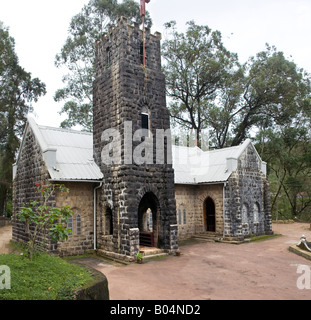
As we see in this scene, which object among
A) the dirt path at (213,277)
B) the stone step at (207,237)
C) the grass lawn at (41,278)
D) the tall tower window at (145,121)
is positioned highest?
the tall tower window at (145,121)

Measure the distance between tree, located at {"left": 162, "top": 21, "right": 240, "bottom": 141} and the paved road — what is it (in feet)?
54.0

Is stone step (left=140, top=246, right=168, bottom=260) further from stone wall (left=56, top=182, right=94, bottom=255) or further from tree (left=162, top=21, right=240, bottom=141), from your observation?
tree (left=162, top=21, right=240, bottom=141)

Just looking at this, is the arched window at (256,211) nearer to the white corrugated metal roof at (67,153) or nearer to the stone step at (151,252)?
the stone step at (151,252)

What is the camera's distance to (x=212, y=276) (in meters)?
10.5

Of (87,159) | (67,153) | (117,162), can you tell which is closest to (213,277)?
(117,162)

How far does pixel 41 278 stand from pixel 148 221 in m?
10.3

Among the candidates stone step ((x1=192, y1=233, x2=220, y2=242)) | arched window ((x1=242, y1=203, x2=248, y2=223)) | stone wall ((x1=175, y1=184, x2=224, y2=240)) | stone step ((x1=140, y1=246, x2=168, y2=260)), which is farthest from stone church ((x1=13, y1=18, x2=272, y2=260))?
arched window ((x1=242, y1=203, x2=248, y2=223))

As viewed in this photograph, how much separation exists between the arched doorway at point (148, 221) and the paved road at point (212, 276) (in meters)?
1.55

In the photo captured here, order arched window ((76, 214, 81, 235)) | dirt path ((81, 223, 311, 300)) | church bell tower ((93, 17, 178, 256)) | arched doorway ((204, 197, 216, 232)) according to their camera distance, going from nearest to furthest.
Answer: dirt path ((81, 223, 311, 300))
church bell tower ((93, 17, 178, 256))
arched window ((76, 214, 81, 235))
arched doorway ((204, 197, 216, 232))

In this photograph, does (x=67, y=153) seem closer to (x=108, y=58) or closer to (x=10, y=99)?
(x=108, y=58)

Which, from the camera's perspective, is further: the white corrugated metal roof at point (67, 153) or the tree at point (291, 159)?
the tree at point (291, 159)

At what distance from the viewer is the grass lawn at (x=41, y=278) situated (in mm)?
5627

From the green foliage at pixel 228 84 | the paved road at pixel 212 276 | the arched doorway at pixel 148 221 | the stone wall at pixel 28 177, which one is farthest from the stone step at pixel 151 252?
the green foliage at pixel 228 84

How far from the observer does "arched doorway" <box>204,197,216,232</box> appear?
1948 centimetres
